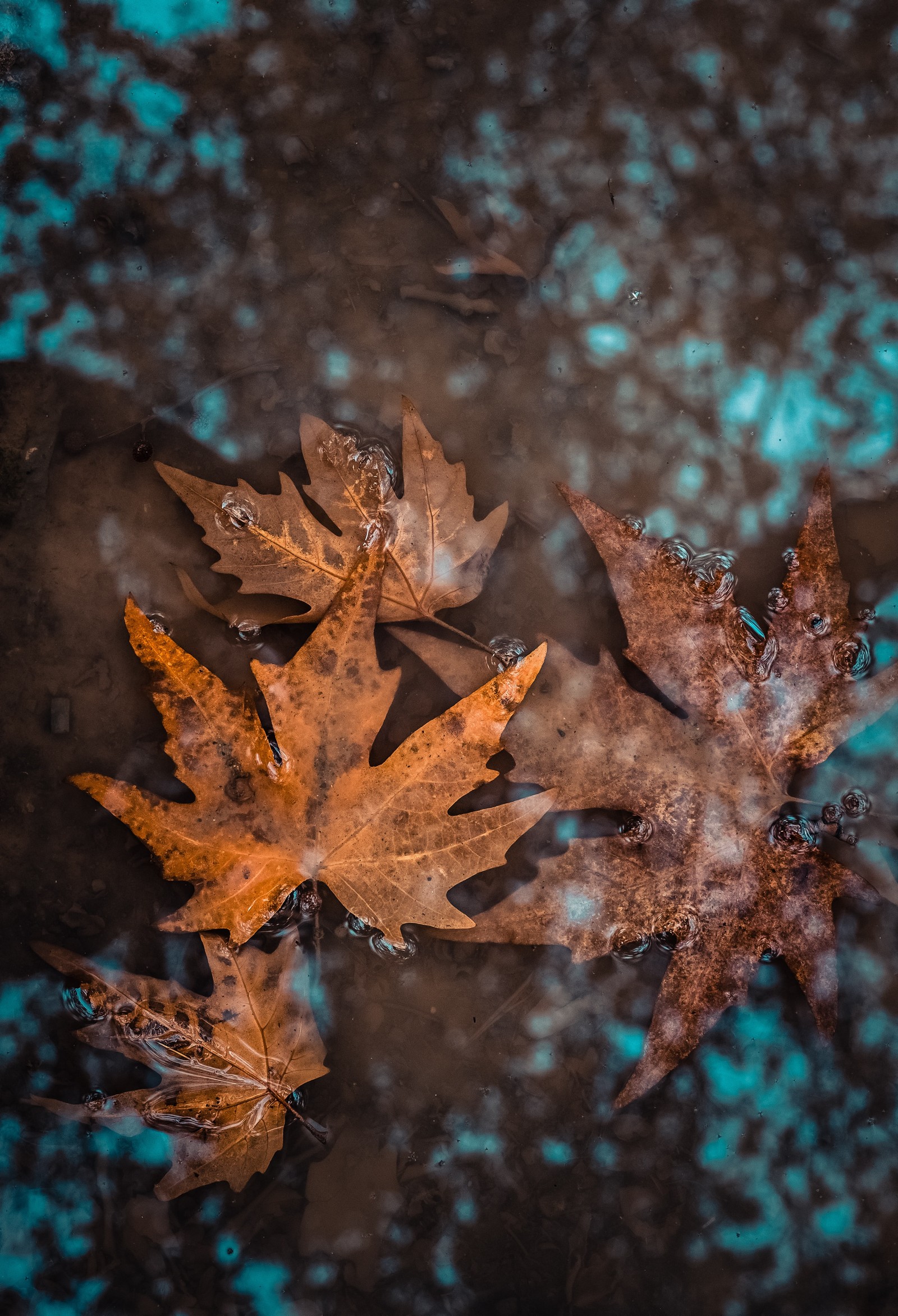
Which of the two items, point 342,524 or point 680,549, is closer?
point 342,524

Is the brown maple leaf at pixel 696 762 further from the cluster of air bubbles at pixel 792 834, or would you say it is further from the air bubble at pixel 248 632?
the air bubble at pixel 248 632

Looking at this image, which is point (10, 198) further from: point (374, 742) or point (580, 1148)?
point (580, 1148)

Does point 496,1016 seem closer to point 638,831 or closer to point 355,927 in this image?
point 355,927

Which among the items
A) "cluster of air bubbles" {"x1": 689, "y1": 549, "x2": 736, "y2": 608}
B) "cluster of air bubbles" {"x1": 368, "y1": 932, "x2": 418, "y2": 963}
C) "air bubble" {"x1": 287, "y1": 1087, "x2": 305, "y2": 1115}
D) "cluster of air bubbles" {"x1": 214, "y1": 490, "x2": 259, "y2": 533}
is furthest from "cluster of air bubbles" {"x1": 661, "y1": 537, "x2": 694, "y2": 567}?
"air bubble" {"x1": 287, "y1": 1087, "x2": 305, "y2": 1115}

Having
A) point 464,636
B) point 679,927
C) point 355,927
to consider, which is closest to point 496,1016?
point 355,927

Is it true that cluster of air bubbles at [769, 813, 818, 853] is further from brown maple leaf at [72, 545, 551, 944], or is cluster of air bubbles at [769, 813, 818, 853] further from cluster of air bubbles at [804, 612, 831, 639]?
brown maple leaf at [72, 545, 551, 944]
